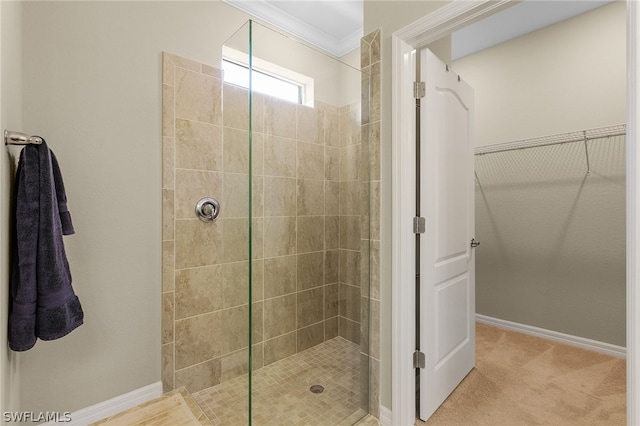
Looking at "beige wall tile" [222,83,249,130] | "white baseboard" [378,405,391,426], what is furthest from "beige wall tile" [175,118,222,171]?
"white baseboard" [378,405,391,426]

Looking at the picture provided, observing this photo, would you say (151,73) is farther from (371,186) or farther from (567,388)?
(567,388)

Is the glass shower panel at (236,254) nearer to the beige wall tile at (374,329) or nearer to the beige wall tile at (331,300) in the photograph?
the beige wall tile at (331,300)

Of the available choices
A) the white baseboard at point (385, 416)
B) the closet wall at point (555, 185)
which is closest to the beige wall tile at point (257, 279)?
the white baseboard at point (385, 416)

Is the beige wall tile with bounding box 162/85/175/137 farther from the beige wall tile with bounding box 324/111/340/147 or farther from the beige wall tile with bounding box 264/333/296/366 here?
the beige wall tile with bounding box 264/333/296/366

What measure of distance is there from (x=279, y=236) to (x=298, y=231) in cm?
12

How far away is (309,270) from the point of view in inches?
67.0

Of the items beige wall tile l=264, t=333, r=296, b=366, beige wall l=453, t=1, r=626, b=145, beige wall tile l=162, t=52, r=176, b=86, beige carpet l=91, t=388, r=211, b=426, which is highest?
beige wall l=453, t=1, r=626, b=145

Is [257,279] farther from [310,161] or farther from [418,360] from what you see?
[418,360]

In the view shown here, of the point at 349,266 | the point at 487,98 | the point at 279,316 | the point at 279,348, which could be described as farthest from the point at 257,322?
the point at 487,98

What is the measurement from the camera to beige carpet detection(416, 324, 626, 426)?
70.0 inches

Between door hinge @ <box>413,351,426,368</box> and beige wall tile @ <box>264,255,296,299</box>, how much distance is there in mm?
768

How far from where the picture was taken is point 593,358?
2490 millimetres

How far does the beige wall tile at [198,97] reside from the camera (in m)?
1.94

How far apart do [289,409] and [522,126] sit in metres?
3.16
